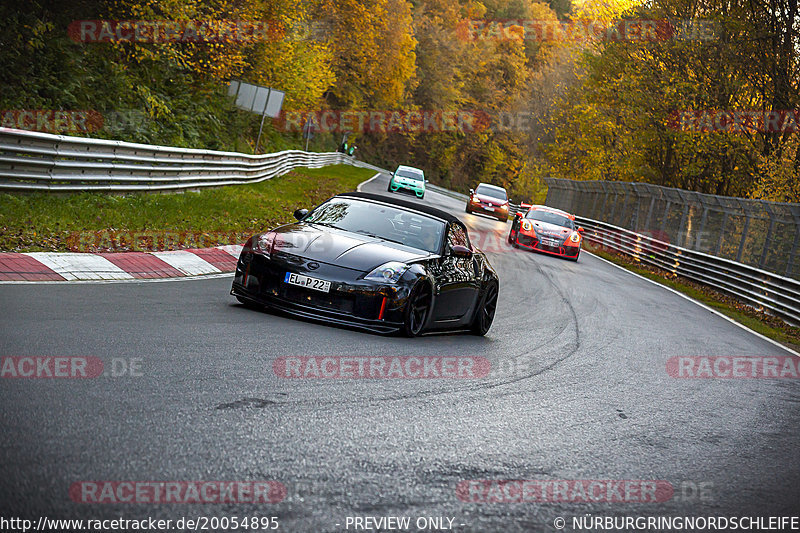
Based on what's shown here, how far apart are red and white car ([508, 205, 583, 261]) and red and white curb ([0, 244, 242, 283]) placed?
47.5 feet

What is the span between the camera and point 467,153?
98875mm

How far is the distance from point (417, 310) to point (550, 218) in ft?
61.4

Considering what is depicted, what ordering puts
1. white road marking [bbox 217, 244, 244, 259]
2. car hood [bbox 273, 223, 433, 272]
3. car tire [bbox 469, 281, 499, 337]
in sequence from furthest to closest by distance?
white road marking [bbox 217, 244, 244, 259] → car tire [bbox 469, 281, 499, 337] → car hood [bbox 273, 223, 433, 272]

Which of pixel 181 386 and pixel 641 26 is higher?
pixel 641 26

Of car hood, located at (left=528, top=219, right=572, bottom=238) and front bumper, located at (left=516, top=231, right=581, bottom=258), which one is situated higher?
car hood, located at (left=528, top=219, right=572, bottom=238)

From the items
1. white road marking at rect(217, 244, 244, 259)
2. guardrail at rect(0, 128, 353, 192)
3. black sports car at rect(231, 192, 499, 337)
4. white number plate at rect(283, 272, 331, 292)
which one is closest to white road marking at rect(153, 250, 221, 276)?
white road marking at rect(217, 244, 244, 259)

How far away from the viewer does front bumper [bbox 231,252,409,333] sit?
8224 millimetres

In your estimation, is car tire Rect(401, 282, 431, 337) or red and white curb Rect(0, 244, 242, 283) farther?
red and white curb Rect(0, 244, 242, 283)

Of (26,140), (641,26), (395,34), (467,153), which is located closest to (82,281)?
(26,140)

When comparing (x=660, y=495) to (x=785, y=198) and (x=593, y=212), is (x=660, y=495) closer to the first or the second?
(x=785, y=198)

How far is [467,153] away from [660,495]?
95314 millimetres

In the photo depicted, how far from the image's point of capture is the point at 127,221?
44.4ft

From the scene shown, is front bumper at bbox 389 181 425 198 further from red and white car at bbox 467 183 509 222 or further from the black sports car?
the black sports car

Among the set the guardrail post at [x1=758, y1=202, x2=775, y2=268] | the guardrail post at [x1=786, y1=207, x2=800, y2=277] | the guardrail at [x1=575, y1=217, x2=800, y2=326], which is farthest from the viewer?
the guardrail post at [x1=758, y1=202, x2=775, y2=268]
